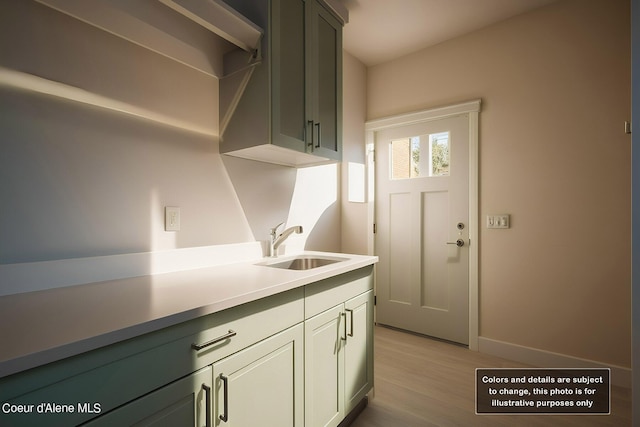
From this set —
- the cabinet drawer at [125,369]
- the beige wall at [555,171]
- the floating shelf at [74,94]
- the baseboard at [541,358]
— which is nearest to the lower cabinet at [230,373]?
the cabinet drawer at [125,369]

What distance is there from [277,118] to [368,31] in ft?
5.20

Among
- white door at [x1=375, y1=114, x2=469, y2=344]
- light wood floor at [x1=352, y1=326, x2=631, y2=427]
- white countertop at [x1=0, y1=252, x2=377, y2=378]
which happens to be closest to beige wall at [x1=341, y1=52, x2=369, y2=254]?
white door at [x1=375, y1=114, x2=469, y2=344]

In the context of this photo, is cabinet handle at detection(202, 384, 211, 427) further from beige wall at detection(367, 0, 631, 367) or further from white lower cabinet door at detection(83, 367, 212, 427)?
beige wall at detection(367, 0, 631, 367)

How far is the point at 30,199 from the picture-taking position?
106cm

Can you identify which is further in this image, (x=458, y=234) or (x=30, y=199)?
(x=458, y=234)

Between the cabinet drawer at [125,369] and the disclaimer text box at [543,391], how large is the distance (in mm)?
1632

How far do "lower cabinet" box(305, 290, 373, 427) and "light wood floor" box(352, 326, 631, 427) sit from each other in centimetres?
20

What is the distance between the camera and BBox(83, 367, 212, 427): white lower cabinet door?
2.43 ft

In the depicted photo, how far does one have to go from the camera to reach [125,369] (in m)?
0.75

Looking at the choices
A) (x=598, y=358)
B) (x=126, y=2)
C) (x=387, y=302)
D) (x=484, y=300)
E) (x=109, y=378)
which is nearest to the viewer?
(x=109, y=378)

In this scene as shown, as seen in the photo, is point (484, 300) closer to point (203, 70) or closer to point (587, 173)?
point (587, 173)

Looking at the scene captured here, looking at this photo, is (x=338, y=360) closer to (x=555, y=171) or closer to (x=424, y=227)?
(x=424, y=227)

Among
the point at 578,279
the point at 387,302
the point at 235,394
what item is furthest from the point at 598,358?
the point at 235,394

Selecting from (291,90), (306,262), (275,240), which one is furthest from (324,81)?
(306,262)
